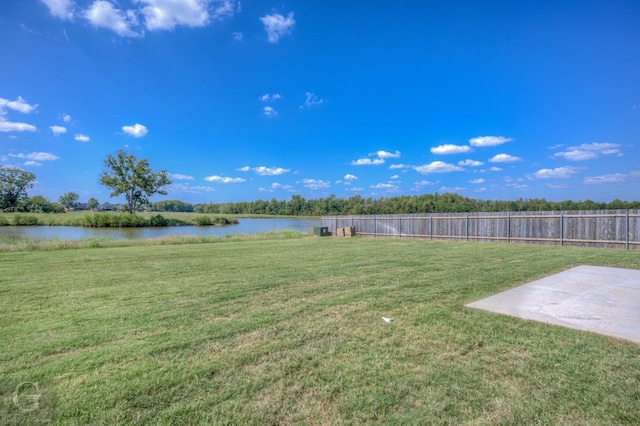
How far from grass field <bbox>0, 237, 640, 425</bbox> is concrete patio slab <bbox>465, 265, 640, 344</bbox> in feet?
1.01

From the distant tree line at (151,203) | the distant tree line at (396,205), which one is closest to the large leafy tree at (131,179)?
the distant tree line at (151,203)

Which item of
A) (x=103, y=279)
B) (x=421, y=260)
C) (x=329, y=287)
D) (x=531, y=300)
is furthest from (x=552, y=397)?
(x=103, y=279)

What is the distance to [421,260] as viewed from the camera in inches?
319

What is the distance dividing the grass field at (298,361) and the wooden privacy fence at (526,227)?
968cm

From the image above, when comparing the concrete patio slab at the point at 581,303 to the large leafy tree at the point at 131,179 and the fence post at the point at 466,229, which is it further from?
the large leafy tree at the point at 131,179

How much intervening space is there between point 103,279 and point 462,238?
1411 cm

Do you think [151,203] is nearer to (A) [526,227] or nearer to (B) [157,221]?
(B) [157,221]

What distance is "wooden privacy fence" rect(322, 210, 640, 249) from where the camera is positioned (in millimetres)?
10766

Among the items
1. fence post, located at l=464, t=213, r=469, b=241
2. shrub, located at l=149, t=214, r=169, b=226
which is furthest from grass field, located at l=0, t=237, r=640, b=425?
shrub, located at l=149, t=214, r=169, b=226

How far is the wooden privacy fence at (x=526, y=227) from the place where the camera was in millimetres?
10766

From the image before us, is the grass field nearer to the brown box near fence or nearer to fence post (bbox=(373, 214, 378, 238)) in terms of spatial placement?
fence post (bbox=(373, 214, 378, 238))

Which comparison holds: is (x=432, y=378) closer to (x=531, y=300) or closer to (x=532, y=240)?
(x=531, y=300)

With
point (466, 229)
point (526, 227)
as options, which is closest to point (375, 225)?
point (466, 229)

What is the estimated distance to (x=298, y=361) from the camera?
2.50 m
